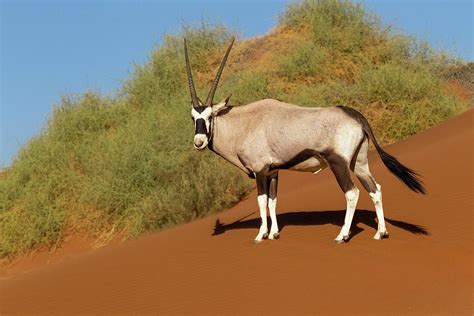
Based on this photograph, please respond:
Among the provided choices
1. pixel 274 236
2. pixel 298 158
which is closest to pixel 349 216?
pixel 298 158

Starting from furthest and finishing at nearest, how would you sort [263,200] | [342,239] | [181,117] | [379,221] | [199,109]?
[181,117], [199,109], [263,200], [379,221], [342,239]

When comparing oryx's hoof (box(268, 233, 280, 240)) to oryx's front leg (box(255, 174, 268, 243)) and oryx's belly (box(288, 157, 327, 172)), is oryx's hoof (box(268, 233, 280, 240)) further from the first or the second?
oryx's belly (box(288, 157, 327, 172))

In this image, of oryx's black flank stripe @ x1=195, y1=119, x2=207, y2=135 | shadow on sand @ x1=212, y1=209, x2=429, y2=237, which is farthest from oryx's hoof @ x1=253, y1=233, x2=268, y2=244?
oryx's black flank stripe @ x1=195, y1=119, x2=207, y2=135

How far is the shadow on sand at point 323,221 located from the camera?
9.26m

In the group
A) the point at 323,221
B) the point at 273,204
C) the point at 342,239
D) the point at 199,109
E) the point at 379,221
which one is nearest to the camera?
the point at 342,239

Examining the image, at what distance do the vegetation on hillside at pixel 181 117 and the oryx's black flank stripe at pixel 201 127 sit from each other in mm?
5973

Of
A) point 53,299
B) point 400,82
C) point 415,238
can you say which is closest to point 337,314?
point 415,238

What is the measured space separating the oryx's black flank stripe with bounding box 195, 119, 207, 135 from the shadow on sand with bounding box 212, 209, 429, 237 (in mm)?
1721

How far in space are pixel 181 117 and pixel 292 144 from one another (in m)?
11.6

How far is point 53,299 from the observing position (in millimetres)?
7699

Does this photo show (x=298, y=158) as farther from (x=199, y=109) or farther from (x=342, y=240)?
(x=199, y=109)

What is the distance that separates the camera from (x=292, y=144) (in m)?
8.64

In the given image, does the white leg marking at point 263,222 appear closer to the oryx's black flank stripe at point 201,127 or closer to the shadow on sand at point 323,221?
the shadow on sand at point 323,221

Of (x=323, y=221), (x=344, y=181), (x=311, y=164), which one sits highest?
(x=311, y=164)
